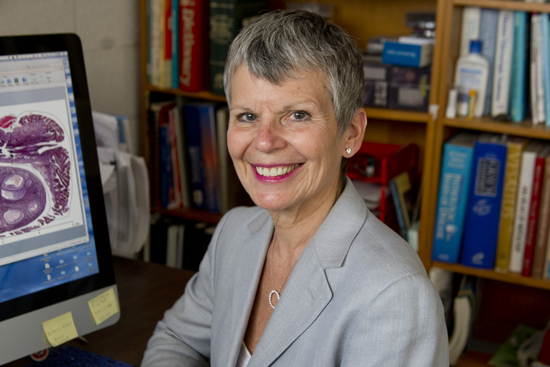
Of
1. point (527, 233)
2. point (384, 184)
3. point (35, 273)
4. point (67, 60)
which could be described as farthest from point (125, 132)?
point (527, 233)

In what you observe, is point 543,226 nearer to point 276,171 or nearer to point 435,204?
point 435,204

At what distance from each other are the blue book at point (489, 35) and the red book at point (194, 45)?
0.96 m

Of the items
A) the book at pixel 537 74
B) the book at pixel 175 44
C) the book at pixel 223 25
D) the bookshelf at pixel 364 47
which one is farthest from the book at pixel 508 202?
the book at pixel 175 44

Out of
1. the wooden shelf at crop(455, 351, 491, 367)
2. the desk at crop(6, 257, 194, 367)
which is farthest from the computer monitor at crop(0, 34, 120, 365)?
the wooden shelf at crop(455, 351, 491, 367)

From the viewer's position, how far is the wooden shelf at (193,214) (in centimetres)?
234

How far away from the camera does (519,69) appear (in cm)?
186

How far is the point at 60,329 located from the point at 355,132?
63 centimetres

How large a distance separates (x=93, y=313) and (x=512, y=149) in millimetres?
1380

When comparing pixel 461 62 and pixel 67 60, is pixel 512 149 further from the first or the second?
pixel 67 60

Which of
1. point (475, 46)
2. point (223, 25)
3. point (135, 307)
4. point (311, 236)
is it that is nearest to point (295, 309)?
→ point (311, 236)

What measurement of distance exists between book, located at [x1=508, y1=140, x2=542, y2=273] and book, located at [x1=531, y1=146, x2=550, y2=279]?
1.4 inches

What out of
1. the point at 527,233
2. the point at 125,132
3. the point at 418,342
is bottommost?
the point at 527,233

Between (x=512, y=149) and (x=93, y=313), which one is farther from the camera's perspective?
(x=512, y=149)

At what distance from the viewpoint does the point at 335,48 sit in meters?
0.96
